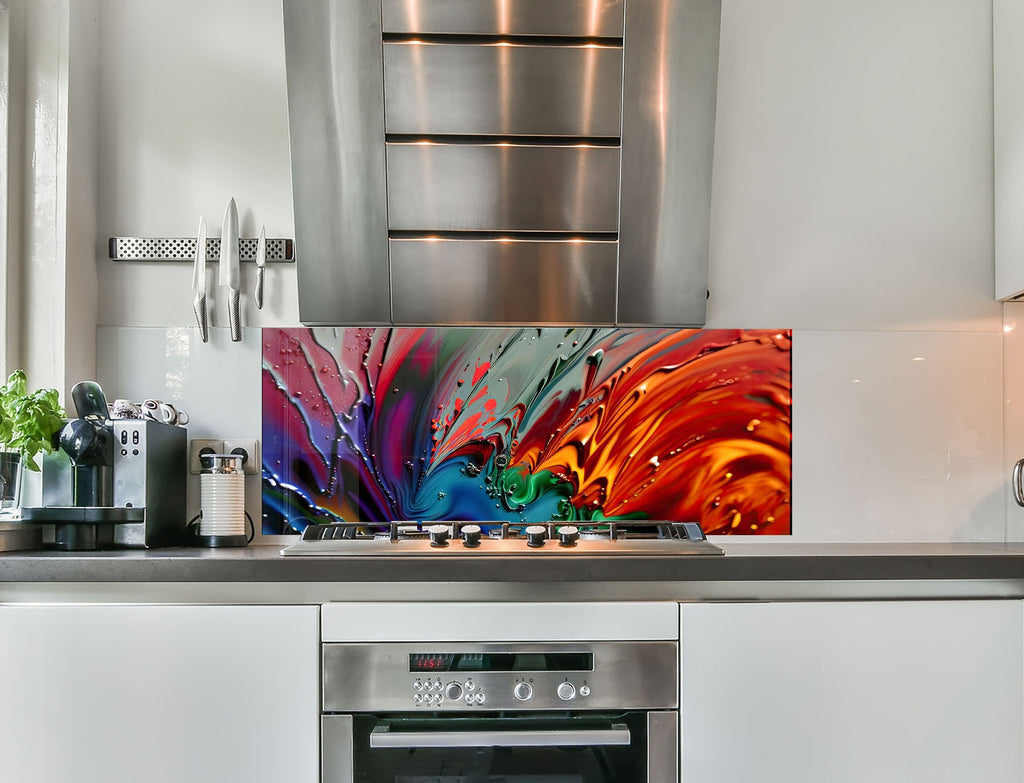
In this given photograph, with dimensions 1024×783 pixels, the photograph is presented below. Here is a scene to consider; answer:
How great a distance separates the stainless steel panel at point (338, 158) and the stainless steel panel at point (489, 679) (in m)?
0.82

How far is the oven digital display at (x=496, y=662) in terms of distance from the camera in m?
1.48

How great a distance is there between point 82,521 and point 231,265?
2.28ft

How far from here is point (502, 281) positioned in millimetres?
1953

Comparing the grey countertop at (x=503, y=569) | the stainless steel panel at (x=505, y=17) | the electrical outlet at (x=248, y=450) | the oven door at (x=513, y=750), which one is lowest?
the oven door at (x=513, y=750)

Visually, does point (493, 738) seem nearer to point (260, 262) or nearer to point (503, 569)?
point (503, 569)

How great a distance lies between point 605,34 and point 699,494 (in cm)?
111

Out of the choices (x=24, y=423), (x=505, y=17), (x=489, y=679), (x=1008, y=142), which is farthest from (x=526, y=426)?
(x=1008, y=142)

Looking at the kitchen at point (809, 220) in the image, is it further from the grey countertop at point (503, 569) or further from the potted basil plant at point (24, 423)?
the grey countertop at point (503, 569)

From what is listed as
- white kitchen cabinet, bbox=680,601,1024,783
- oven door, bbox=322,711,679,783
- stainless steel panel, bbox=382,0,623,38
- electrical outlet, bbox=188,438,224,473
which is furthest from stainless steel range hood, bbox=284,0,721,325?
oven door, bbox=322,711,679,783

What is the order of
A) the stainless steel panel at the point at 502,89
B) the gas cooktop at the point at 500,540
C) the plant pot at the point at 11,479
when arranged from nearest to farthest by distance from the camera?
the gas cooktop at the point at 500,540
the plant pot at the point at 11,479
the stainless steel panel at the point at 502,89

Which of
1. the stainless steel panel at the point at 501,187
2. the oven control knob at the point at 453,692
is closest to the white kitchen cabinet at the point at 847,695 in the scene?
the oven control knob at the point at 453,692

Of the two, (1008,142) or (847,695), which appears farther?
(1008,142)

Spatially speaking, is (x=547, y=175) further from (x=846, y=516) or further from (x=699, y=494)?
(x=846, y=516)

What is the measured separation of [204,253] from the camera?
6.68ft
